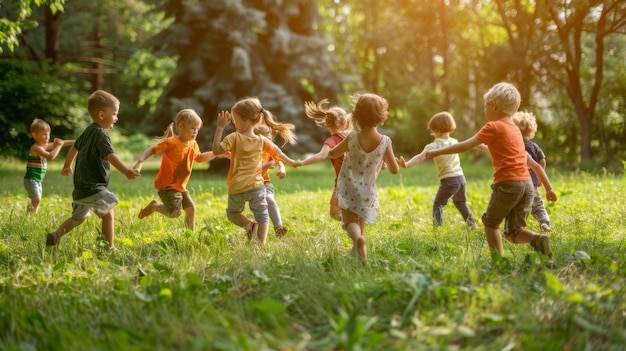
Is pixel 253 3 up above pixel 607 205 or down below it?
above

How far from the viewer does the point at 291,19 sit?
56.1ft

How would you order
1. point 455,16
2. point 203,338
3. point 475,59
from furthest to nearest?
1. point 455,16
2. point 475,59
3. point 203,338

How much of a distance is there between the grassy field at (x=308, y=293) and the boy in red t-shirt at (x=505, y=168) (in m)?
0.28

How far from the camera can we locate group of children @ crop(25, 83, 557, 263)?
4.65 meters

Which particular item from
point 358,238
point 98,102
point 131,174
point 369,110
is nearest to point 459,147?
point 369,110

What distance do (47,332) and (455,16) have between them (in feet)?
64.6

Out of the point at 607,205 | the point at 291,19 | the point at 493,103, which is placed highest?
the point at 291,19

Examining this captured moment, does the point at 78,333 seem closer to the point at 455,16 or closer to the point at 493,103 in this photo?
the point at 493,103

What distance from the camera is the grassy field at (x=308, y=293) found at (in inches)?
110

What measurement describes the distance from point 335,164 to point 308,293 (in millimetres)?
3088

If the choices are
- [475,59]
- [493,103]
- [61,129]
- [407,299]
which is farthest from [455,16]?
[407,299]

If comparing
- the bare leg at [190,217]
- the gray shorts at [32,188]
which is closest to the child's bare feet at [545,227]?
the bare leg at [190,217]

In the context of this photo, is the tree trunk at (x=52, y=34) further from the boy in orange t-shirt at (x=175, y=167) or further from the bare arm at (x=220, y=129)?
the bare arm at (x=220, y=129)

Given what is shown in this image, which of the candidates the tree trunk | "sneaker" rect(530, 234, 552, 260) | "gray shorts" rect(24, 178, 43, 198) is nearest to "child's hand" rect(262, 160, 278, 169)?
"sneaker" rect(530, 234, 552, 260)
